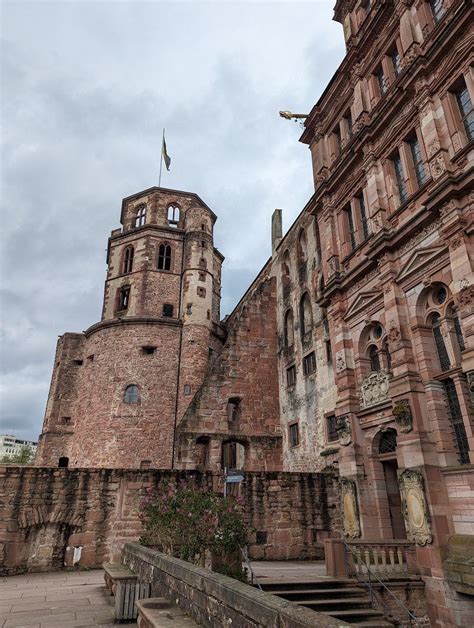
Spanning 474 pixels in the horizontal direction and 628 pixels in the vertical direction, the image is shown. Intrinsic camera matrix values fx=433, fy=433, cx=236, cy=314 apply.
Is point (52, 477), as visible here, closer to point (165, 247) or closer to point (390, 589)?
point (390, 589)

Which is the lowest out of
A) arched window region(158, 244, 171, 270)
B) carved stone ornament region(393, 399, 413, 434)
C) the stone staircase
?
the stone staircase

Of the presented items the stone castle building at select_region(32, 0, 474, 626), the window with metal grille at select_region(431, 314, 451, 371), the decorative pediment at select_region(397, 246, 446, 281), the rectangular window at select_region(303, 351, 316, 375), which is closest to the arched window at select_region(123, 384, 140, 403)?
the stone castle building at select_region(32, 0, 474, 626)

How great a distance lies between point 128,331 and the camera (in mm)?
27969

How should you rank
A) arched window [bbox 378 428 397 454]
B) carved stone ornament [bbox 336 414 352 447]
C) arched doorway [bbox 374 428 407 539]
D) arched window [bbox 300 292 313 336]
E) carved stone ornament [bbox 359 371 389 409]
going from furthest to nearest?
arched window [bbox 300 292 313 336], carved stone ornament [bbox 336 414 352 447], carved stone ornament [bbox 359 371 389 409], arched window [bbox 378 428 397 454], arched doorway [bbox 374 428 407 539]

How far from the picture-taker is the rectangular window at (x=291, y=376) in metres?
24.5

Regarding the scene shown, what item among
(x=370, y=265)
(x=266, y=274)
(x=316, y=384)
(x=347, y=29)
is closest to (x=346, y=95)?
(x=347, y=29)

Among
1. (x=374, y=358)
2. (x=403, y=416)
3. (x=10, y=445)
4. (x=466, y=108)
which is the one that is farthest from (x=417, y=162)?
(x=10, y=445)

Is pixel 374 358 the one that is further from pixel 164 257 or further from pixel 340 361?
pixel 164 257

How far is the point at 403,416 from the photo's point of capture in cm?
1130

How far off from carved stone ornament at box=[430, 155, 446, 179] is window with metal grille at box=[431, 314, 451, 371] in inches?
150

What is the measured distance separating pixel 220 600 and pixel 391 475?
937 centimetres

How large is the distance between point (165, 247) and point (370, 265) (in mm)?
20782

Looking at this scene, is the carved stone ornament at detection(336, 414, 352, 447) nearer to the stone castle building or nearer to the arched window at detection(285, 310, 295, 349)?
the stone castle building

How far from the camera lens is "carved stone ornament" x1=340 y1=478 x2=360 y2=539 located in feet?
41.1
